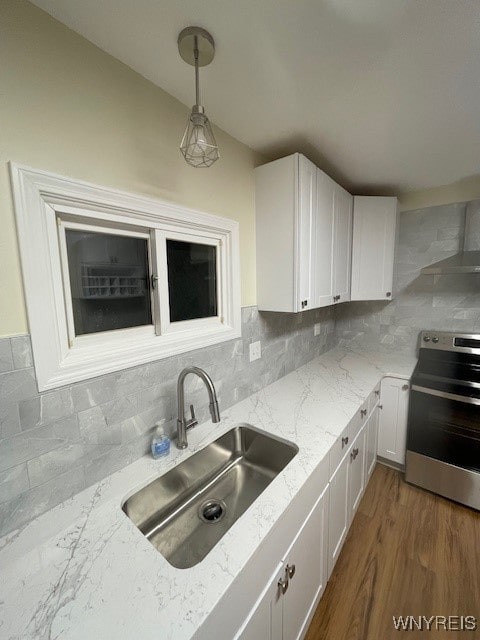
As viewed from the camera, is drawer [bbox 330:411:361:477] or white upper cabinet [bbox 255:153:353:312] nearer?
drawer [bbox 330:411:361:477]

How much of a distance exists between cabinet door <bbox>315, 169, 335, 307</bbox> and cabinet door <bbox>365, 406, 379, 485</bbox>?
890 mm

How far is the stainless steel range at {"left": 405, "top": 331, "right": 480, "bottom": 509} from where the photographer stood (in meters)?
1.56

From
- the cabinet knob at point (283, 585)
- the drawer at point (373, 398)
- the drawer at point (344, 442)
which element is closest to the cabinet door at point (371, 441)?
the drawer at point (373, 398)

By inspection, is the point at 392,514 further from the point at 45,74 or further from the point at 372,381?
the point at 45,74

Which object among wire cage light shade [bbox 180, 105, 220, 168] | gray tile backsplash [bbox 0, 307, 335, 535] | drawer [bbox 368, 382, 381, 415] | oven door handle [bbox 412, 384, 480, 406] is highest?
wire cage light shade [bbox 180, 105, 220, 168]

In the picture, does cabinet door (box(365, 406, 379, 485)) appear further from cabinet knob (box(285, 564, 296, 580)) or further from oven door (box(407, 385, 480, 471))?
cabinet knob (box(285, 564, 296, 580))

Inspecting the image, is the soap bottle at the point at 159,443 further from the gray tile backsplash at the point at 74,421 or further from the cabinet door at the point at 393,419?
the cabinet door at the point at 393,419

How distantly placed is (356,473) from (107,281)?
5.63 feet

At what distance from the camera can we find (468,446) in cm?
157

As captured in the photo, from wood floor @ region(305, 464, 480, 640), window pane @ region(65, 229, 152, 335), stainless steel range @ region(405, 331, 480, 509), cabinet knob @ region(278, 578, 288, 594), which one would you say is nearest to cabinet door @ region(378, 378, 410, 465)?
stainless steel range @ region(405, 331, 480, 509)

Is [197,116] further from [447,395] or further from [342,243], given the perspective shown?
[447,395]

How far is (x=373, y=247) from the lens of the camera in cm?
205

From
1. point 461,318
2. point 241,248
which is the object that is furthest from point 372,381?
point 241,248

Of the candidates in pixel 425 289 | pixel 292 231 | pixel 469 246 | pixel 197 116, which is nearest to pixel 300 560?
pixel 292 231
